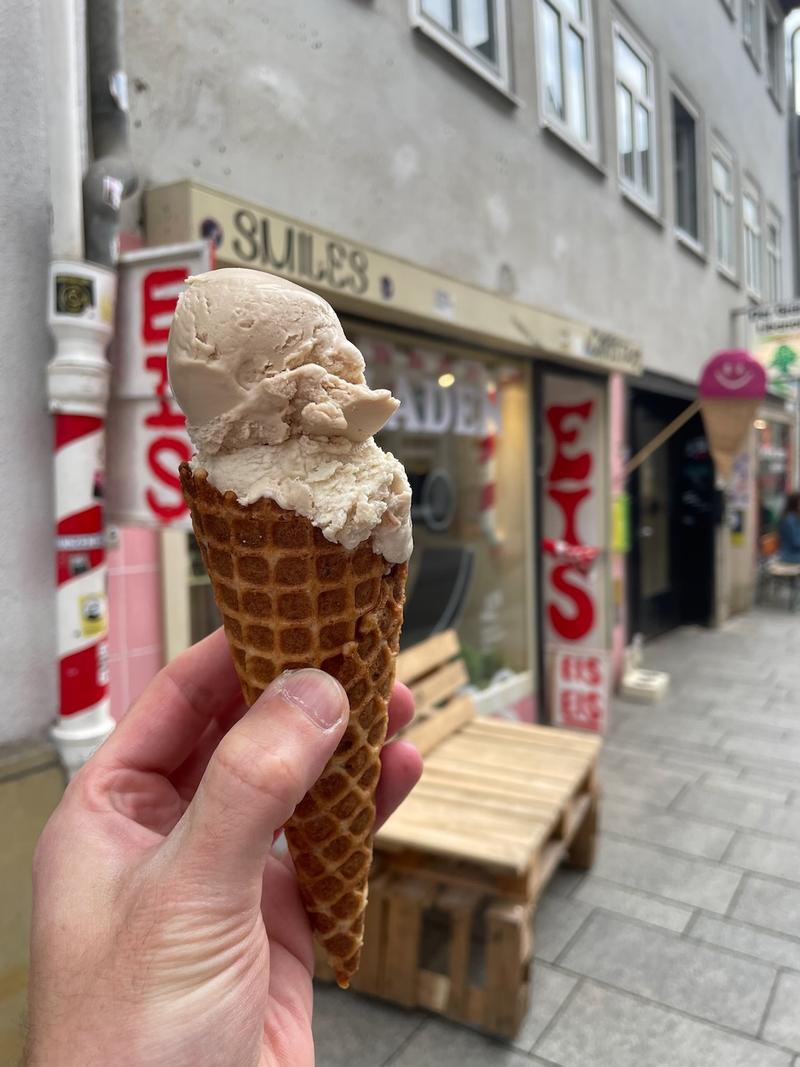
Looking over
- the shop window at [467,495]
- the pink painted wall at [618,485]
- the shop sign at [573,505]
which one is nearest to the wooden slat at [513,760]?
the shop window at [467,495]

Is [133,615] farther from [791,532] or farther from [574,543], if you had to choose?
[791,532]

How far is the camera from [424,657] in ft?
14.0

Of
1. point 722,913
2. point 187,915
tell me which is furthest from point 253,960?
point 722,913

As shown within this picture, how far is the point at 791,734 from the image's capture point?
6617 mm

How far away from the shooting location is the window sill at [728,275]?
11.1 m

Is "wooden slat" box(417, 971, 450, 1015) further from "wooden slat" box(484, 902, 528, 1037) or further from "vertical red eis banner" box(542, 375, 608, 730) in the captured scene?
"vertical red eis banner" box(542, 375, 608, 730)

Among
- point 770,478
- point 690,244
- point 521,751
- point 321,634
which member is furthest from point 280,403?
point 770,478

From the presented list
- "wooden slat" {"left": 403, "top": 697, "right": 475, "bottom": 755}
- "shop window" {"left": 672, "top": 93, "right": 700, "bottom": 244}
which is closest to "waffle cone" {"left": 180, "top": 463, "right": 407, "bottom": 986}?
"wooden slat" {"left": 403, "top": 697, "right": 475, "bottom": 755}

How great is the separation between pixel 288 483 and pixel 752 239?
14646 millimetres

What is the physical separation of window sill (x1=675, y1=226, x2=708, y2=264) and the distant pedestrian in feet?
16.5

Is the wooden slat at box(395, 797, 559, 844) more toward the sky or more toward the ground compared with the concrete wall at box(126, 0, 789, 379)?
more toward the ground

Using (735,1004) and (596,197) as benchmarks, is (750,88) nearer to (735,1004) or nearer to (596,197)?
(596,197)

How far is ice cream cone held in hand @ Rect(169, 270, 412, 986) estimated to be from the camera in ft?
4.08

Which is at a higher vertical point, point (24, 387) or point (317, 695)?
point (24, 387)
